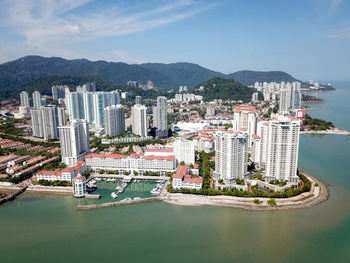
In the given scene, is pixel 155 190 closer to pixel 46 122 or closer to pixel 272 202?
pixel 272 202

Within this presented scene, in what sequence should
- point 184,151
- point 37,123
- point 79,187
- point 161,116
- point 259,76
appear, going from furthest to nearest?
point 259,76
point 37,123
point 161,116
point 184,151
point 79,187

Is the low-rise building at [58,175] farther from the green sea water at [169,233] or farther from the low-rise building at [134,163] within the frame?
the low-rise building at [134,163]

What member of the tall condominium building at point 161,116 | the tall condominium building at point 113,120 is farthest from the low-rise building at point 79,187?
the tall condominium building at point 161,116

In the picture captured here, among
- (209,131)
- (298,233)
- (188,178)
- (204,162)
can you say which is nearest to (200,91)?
(209,131)

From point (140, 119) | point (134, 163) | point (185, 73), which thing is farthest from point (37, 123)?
point (185, 73)

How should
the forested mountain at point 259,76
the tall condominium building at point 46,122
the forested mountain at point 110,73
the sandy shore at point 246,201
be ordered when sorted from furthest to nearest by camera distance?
the forested mountain at point 259,76 < the forested mountain at point 110,73 < the tall condominium building at point 46,122 < the sandy shore at point 246,201

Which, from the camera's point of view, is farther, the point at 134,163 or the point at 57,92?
the point at 57,92

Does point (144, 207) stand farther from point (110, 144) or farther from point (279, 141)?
point (110, 144)
